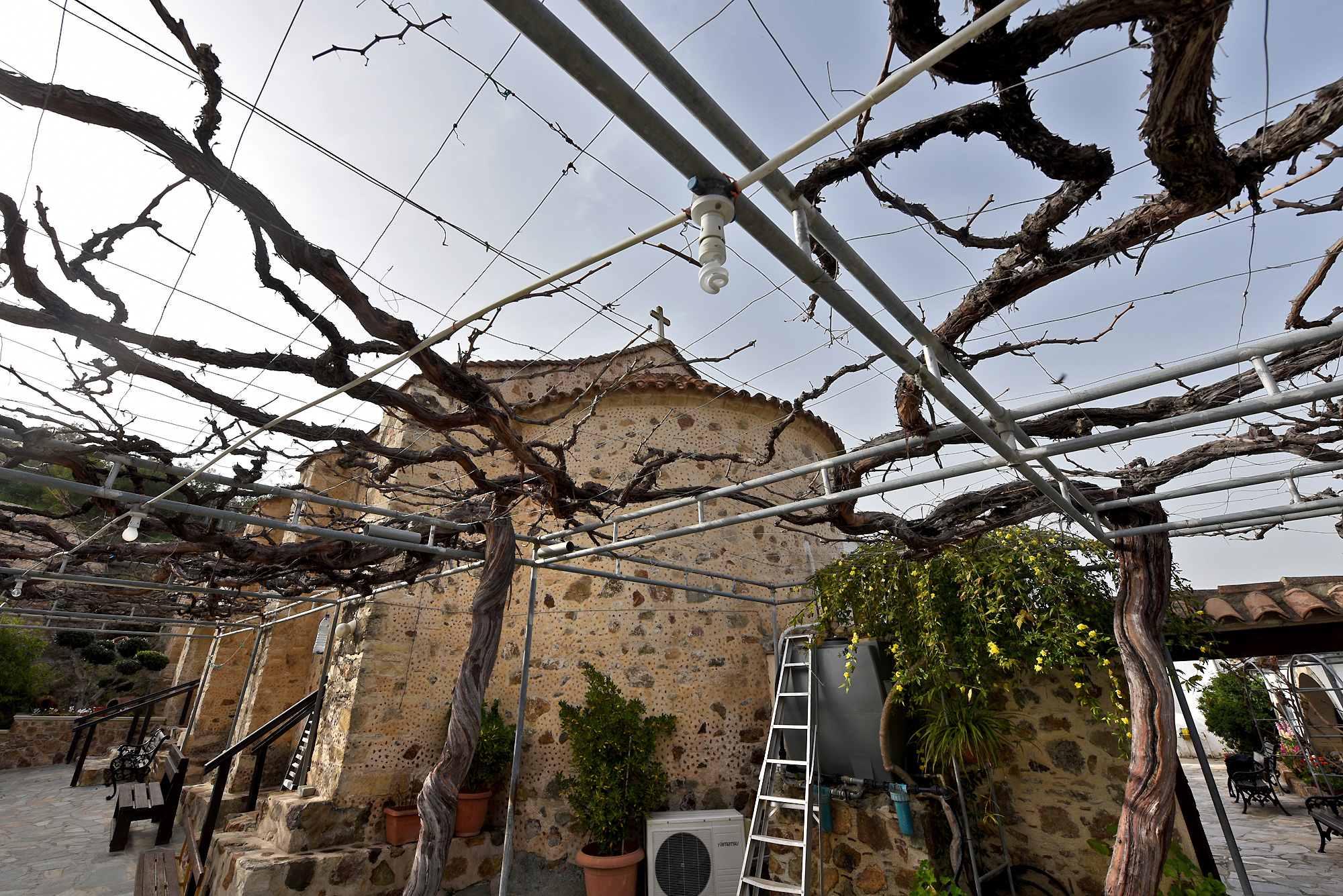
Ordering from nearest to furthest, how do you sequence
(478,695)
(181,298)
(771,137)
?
(771,137), (181,298), (478,695)

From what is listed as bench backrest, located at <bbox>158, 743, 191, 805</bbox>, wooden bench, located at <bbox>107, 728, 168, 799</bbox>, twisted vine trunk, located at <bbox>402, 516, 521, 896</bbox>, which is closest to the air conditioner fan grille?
twisted vine trunk, located at <bbox>402, 516, 521, 896</bbox>

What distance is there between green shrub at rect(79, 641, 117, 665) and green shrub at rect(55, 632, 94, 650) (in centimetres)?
16

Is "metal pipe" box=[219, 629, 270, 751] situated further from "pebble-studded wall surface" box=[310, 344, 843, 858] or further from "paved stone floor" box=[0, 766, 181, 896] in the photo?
"pebble-studded wall surface" box=[310, 344, 843, 858]

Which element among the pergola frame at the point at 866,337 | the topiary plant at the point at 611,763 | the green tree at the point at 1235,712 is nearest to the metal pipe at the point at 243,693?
the topiary plant at the point at 611,763

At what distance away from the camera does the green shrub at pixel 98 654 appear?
13492mm

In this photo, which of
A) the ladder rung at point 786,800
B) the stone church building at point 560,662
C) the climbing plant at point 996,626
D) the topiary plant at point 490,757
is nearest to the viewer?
the climbing plant at point 996,626

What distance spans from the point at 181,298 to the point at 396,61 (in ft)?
4.29

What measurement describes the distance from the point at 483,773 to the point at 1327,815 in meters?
8.46

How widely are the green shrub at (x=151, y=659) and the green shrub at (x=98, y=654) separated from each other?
50cm

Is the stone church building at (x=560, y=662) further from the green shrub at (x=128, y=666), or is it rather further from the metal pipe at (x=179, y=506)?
the green shrub at (x=128, y=666)

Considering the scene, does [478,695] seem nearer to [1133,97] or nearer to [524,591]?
[524,591]

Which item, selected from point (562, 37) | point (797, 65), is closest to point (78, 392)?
point (562, 37)

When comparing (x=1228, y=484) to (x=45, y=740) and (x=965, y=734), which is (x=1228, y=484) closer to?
(x=965, y=734)

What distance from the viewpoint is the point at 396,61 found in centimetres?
178
